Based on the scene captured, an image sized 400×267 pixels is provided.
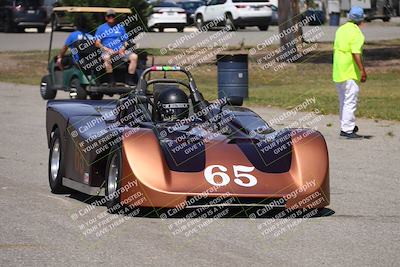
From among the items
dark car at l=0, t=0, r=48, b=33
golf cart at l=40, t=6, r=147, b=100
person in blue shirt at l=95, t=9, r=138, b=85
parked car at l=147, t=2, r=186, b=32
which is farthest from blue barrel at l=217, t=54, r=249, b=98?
parked car at l=147, t=2, r=186, b=32

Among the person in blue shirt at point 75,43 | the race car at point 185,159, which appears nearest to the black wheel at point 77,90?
the person in blue shirt at point 75,43

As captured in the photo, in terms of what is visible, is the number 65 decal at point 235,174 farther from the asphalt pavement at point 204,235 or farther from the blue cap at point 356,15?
the blue cap at point 356,15

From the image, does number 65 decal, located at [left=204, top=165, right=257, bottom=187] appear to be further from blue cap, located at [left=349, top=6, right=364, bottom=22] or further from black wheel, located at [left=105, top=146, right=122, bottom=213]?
blue cap, located at [left=349, top=6, right=364, bottom=22]

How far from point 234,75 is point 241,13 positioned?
25417 millimetres

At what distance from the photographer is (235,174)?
31.8 ft

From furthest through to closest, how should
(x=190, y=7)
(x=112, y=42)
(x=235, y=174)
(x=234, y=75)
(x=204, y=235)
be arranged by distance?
(x=190, y=7), (x=234, y=75), (x=112, y=42), (x=235, y=174), (x=204, y=235)

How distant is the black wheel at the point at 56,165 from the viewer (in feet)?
→ 37.2

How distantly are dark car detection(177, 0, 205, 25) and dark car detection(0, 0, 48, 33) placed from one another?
950 centimetres

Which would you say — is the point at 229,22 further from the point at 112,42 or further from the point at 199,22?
the point at 112,42

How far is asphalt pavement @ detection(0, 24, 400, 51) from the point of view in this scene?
138ft

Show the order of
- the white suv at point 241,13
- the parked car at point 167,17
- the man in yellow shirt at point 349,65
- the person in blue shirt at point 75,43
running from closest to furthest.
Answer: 1. the man in yellow shirt at point 349,65
2. the person in blue shirt at point 75,43
3. the white suv at point 241,13
4. the parked car at point 167,17

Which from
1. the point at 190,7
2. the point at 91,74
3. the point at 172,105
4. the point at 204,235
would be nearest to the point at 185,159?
the point at 204,235

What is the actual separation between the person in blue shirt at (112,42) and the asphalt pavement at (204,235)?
374 inches

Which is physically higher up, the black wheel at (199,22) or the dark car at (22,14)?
the dark car at (22,14)
